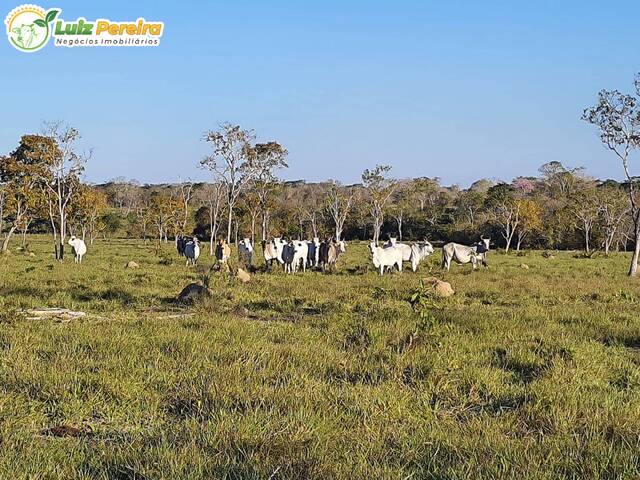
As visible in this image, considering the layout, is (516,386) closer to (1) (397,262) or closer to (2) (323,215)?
(1) (397,262)

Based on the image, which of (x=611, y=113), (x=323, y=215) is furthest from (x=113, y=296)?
(x=323, y=215)

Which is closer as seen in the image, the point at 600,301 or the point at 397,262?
the point at 600,301

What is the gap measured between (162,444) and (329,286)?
1307 centimetres

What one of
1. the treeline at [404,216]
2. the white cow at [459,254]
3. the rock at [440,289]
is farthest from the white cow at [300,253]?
the treeline at [404,216]

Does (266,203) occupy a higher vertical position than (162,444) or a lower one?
higher

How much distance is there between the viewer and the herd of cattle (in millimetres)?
23922

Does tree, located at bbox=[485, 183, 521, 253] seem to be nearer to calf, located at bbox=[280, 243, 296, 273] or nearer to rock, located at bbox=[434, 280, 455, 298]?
calf, located at bbox=[280, 243, 296, 273]

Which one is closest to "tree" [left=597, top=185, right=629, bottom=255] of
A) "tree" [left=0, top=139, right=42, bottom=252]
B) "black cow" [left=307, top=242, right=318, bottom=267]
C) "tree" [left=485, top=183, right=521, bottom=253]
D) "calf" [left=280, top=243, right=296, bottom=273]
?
"tree" [left=485, top=183, right=521, bottom=253]

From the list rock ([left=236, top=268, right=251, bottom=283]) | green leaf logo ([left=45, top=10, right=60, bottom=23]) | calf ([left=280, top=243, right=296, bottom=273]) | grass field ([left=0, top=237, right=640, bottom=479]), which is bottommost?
grass field ([left=0, top=237, right=640, bottom=479])

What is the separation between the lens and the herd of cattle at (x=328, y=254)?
23.9 metres

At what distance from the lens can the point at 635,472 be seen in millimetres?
3930

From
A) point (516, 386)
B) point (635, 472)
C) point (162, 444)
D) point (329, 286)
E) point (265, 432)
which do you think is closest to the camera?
point (635, 472)

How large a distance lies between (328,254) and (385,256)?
2760 mm

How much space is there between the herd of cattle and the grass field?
12.4m
